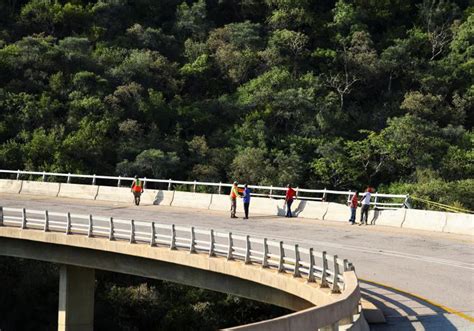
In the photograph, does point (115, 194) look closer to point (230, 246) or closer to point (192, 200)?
point (192, 200)

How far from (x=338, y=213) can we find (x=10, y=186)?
22.7 m

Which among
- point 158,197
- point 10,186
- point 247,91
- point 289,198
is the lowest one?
point 10,186

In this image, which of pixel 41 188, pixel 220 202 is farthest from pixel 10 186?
pixel 220 202

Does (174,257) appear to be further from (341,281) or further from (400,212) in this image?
(400,212)

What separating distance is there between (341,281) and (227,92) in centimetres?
6259

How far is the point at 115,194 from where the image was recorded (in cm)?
4894

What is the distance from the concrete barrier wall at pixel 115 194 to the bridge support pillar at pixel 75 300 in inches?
540

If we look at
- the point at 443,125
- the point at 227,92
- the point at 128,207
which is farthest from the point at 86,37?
the point at 128,207

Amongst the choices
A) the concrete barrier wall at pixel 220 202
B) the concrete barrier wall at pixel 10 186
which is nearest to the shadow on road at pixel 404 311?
the concrete barrier wall at pixel 220 202

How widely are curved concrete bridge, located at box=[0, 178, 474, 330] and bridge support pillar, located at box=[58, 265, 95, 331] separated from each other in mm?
4704

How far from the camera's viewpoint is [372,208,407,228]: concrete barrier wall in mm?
36062

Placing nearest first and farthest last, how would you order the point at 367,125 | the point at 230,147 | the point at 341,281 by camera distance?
the point at 341,281 < the point at 230,147 < the point at 367,125

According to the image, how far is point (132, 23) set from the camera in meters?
89.3

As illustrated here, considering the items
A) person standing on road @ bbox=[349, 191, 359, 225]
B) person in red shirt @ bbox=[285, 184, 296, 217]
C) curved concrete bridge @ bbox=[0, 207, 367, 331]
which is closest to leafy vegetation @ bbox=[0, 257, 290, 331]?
curved concrete bridge @ bbox=[0, 207, 367, 331]
